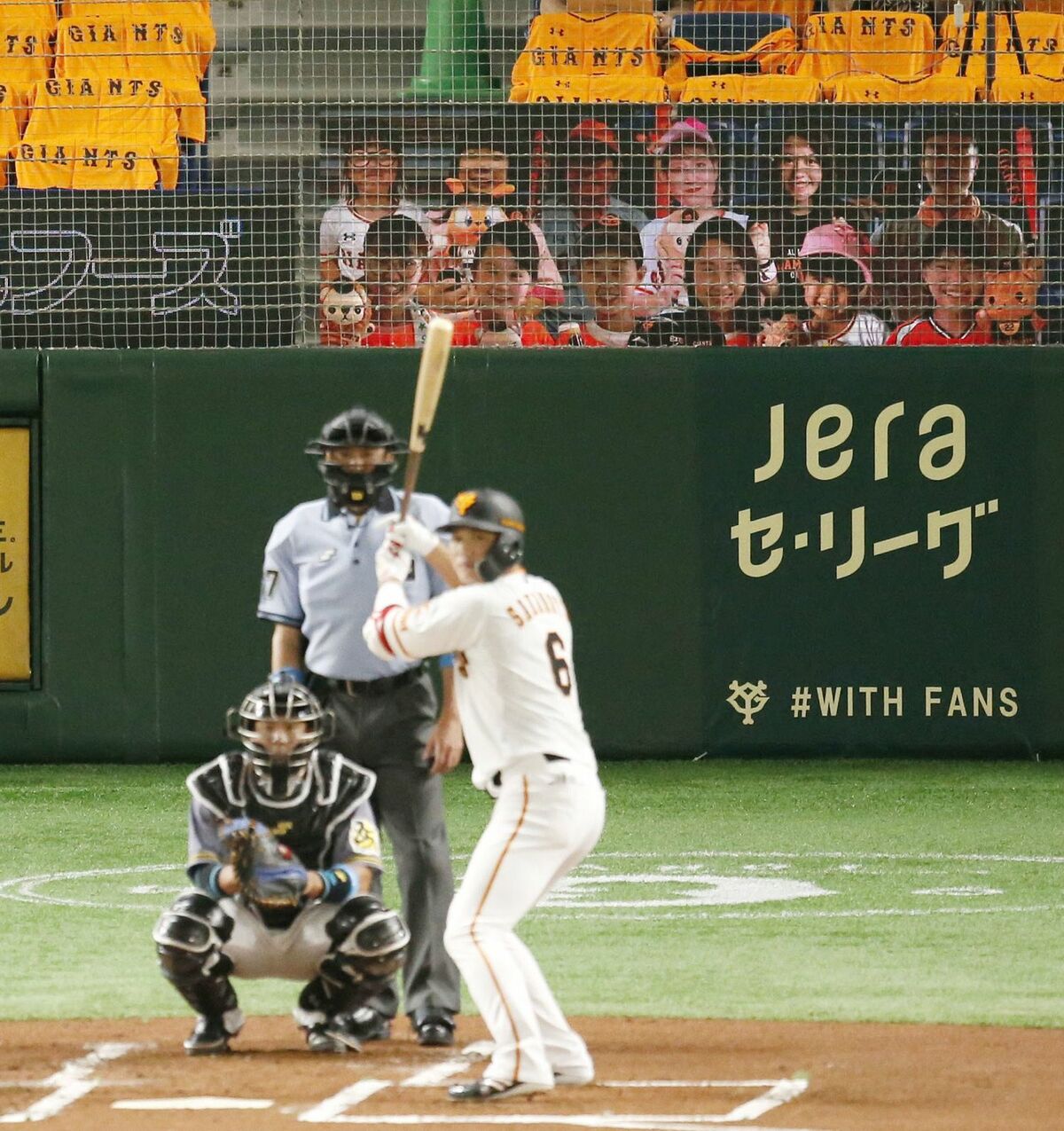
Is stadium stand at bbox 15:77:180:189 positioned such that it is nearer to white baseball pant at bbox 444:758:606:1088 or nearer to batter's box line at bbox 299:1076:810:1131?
white baseball pant at bbox 444:758:606:1088

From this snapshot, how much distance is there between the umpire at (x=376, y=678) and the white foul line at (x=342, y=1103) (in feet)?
1.49

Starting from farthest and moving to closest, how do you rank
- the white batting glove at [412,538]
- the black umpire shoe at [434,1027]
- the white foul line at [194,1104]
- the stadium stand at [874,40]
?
the stadium stand at [874,40]
the black umpire shoe at [434,1027]
the white batting glove at [412,538]
the white foul line at [194,1104]

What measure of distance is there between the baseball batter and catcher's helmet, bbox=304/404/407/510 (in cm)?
73

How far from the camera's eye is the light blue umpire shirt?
590 centimetres

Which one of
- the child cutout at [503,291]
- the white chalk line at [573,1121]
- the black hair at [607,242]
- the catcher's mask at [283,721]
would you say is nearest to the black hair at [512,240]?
the child cutout at [503,291]

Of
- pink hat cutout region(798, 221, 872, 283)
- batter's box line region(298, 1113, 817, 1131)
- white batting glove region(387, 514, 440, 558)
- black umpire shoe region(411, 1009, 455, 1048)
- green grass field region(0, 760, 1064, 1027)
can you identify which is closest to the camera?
batter's box line region(298, 1113, 817, 1131)

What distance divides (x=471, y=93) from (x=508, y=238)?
935 millimetres

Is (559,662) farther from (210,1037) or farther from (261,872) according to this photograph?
(210,1037)

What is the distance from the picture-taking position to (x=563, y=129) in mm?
11664

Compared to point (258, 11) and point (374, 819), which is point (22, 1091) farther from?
point (258, 11)

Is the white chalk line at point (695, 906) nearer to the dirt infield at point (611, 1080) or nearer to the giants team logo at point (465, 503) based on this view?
the dirt infield at point (611, 1080)

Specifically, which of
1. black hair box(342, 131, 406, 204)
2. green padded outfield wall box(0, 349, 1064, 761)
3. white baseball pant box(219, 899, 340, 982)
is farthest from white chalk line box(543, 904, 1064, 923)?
black hair box(342, 131, 406, 204)

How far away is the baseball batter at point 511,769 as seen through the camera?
4926 mm

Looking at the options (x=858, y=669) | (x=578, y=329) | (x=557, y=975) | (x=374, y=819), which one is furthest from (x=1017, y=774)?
(x=374, y=819)
